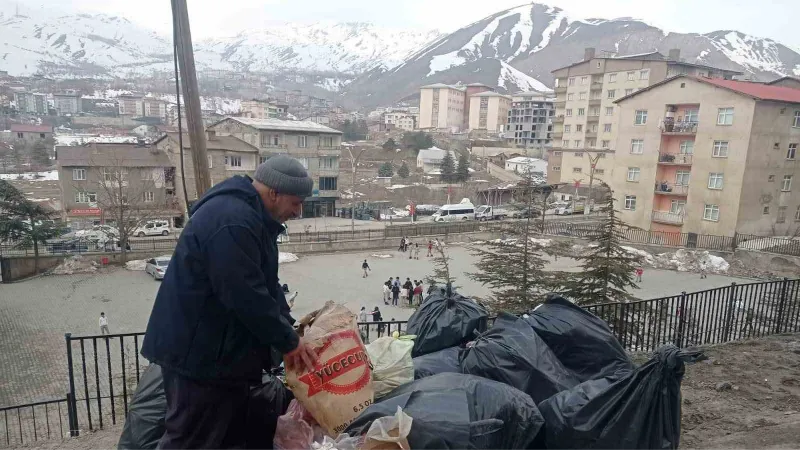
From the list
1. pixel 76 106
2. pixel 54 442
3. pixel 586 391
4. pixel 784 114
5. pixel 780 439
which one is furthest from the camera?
pixel 76 106

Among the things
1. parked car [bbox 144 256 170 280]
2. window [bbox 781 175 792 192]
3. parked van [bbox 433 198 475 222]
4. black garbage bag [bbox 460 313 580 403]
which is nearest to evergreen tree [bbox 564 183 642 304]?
black garbage bag [bbox 460 313 580 403]

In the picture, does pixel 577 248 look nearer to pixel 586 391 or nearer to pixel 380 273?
pixel 380 273

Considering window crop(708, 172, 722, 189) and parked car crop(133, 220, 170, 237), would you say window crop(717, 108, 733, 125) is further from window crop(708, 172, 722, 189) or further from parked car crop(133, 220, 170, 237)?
parked car crop(133, 220, 170, 237)

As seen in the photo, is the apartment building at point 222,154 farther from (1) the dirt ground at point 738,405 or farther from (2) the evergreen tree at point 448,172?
(1) the dirt ground at point 738,405

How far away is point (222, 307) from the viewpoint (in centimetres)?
216

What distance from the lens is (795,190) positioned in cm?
2756

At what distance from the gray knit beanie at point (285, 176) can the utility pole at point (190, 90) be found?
8.83ft

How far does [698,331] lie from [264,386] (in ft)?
21.4

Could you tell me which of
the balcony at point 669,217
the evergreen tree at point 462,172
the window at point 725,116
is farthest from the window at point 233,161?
the window at point 725,116

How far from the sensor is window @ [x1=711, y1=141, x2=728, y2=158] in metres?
26.5

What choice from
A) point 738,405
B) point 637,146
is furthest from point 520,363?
point 637,146

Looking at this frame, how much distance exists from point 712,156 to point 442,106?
345 feet

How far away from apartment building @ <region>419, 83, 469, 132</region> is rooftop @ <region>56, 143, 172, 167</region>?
316 feet

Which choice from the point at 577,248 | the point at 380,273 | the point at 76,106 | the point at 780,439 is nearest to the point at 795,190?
the point at 577,248
